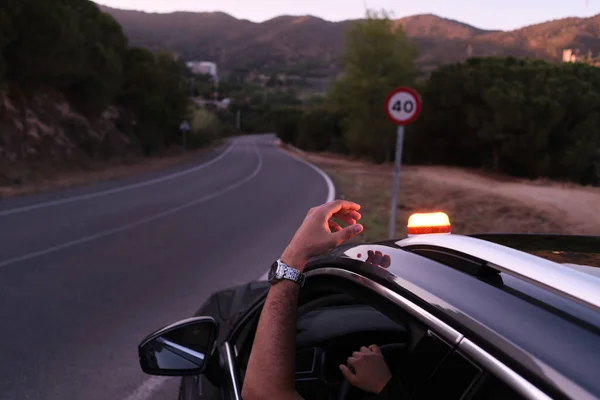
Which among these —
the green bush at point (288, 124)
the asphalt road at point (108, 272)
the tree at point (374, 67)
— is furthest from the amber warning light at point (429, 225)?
the green bush at point (288, 124)

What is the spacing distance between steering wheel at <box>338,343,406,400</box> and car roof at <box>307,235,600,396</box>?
0.44m

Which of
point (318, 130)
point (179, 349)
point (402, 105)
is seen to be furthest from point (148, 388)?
point (318, 130)

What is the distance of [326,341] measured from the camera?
7.93 feet

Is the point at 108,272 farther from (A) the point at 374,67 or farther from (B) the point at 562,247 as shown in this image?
(A) the point at 374,67

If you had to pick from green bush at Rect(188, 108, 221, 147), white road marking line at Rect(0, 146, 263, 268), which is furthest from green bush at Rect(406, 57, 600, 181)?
white road marking line at Rect(0, 146, 263, 268)

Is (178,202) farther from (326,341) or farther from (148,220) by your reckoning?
(326,341)

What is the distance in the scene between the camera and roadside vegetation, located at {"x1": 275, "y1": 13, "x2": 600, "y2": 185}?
34656 mm

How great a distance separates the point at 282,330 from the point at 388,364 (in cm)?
61

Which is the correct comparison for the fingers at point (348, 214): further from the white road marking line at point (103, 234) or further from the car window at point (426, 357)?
the white road marking line at point (103, 234)

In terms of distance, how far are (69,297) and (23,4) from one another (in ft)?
→ 69.6

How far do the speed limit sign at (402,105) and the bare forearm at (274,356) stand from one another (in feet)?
28.5

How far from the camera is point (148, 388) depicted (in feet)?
13.9

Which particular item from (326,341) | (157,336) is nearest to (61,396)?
(157,336)

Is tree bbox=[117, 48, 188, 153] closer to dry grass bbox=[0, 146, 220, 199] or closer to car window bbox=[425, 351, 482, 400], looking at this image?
dry grass bbox=[0, 146, 220, 199]
